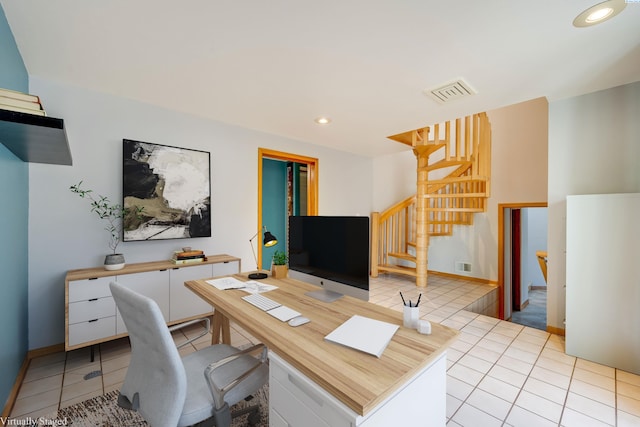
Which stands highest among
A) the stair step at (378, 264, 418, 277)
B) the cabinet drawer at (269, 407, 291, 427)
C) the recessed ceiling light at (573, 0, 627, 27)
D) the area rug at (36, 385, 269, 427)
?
the recessed ceiling light at (573, 0, 627, 27)

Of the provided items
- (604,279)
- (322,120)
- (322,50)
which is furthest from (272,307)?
(604,279)

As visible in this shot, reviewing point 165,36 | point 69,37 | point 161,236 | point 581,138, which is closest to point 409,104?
point 581,138

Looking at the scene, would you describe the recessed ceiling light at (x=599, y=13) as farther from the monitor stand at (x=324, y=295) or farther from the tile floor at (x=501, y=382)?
the tile floor at (x=501, y=382)

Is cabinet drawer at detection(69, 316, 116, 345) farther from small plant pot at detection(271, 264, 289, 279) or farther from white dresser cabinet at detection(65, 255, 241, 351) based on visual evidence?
small plant pot at detection(271, 264, 289, 279)

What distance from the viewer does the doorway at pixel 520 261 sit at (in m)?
4.66

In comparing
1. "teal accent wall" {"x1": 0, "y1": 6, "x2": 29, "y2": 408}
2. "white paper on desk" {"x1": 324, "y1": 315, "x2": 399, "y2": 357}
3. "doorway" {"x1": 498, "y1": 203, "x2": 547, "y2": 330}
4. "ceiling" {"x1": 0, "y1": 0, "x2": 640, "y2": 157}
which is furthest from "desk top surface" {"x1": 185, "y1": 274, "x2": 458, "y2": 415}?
"doorway" {"x1": 498, "y1": 203, "x2": 547, "y2": 330}

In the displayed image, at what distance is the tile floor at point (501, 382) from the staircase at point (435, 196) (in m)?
2.10

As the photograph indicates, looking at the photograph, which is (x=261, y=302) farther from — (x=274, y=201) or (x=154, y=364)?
(x=274, y=201)

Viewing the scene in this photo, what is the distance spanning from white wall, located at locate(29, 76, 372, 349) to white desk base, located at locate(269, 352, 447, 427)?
2457 mm

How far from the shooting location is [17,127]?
1.21m

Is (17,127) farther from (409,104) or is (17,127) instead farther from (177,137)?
(409,104)

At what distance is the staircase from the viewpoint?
4.01m

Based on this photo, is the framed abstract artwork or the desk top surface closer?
the desk top surface

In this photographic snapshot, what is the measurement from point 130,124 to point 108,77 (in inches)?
20.1
